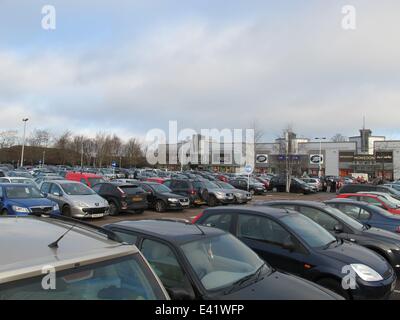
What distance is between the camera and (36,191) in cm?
1380

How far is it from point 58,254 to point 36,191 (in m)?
12.7

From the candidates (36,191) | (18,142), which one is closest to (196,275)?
(36,191)

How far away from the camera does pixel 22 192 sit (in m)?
13.3

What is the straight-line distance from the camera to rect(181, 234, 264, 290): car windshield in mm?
3992

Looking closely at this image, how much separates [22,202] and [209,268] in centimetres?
1031

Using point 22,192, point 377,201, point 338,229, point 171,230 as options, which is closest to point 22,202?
point 22,192

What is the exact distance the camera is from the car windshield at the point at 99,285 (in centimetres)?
200

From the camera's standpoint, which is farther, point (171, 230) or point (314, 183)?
point (314, 183)

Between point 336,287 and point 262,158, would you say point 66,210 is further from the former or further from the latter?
point 262,158

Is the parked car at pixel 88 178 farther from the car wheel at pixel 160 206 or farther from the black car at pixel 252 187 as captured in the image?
the black car at pixel 252 187

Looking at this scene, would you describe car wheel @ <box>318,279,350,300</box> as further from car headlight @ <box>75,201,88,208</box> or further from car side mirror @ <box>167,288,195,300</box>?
car headlight @ <box>75,201,88,208</box>

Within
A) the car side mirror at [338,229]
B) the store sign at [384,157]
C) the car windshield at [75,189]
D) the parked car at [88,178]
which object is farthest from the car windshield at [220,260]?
the store sign at [384,157]

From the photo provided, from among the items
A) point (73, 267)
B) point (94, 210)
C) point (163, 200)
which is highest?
point (73, 267)
